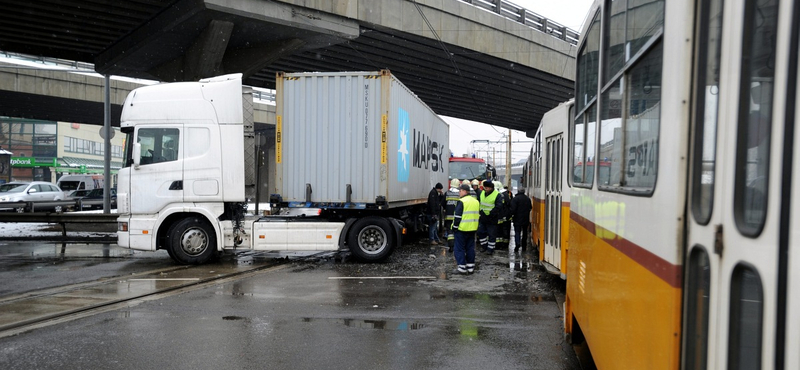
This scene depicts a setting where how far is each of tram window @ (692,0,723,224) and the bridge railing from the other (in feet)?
69.6

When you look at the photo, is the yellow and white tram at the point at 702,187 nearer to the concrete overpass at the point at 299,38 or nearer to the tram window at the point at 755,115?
the tram window at the point at 755,115

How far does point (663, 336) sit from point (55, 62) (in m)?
32.8

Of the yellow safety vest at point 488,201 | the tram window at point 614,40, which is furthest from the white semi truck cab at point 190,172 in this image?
the tram window at point 614,40

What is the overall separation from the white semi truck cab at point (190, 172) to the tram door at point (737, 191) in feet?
31.2

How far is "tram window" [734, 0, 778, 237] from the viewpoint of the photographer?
1.55 metres

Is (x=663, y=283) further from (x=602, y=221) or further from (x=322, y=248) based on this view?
(x=322, y=248)

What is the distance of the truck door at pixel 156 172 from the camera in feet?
36.2

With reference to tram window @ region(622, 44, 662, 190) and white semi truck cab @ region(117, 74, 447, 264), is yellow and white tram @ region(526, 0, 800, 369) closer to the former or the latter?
tram window @ region(622, 44, 662, 190)

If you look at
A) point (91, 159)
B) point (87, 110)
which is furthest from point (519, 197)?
point (91, 159)

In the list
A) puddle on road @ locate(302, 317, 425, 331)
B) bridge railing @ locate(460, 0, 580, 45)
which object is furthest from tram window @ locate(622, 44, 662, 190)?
bridge railing @ locate(460, 0, 580, 45)

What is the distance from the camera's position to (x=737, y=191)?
1.69 meters

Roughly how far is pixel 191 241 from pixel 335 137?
127 inches

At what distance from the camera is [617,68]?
10.7 ft

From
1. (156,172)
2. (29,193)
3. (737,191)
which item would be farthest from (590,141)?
(29,193)
